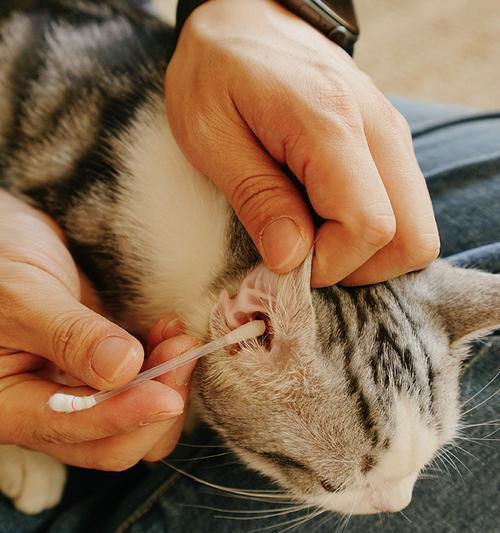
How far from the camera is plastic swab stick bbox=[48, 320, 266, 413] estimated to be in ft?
2.20

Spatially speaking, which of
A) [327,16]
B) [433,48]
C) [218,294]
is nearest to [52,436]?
[218,294]

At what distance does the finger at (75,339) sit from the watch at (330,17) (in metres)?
0.51

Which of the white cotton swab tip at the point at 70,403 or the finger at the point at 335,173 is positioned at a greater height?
the finger at the point at 335,173

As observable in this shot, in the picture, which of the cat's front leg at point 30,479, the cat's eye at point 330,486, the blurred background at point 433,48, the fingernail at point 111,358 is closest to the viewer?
the fingernail at point 111,358

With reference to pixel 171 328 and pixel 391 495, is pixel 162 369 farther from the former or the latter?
pixel 391 495

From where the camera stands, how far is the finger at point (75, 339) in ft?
2.11

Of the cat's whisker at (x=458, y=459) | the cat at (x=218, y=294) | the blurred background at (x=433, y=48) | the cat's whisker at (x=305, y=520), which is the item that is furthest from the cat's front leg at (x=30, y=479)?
the blurred background at (x=433, y=48)

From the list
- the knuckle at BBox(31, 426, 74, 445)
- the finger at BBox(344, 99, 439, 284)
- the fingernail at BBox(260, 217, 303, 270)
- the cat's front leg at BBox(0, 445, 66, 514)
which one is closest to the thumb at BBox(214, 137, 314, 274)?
the fingernail at BBox(260, 217, 303, 270)

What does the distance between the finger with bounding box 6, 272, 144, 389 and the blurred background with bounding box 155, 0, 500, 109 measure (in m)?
1.43

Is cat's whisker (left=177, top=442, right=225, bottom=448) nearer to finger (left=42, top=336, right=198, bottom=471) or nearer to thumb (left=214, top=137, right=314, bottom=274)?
finger (left=42, top=336, right=198, bottom=471)

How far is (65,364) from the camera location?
67 cm

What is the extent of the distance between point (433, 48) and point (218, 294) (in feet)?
5.20

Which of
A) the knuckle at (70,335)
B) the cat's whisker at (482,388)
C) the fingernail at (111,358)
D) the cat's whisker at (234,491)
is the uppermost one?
the knuckle at (70,335)

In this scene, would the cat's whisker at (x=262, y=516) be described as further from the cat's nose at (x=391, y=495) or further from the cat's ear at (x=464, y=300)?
the cat's ear at (x=464, y=300)
